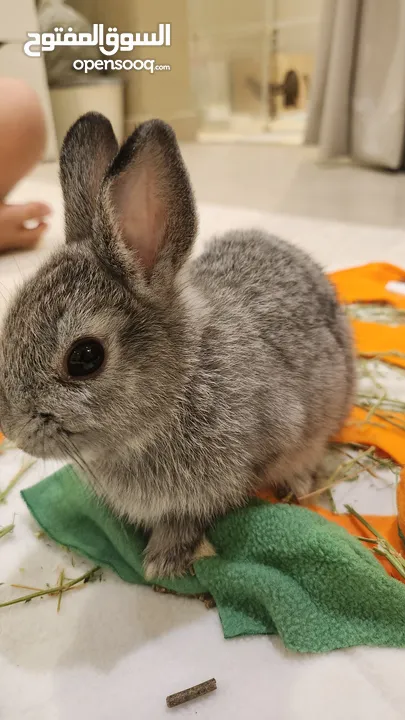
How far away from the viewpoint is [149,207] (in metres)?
0.90

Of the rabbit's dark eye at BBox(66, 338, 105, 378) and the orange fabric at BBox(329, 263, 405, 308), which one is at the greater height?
the rabbit's dark eye at BBox(66, 338, 105, 378)

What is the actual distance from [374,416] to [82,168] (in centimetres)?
88

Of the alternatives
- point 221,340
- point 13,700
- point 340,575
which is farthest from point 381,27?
point 13,700

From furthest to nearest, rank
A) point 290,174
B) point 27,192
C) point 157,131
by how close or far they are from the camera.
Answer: point 290,174, point 27,192, point 157,131

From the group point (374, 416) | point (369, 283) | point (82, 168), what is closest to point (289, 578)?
point (374, 416)

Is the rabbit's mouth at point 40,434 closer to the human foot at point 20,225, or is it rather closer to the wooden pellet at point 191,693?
the wooden pellet at point 191,693

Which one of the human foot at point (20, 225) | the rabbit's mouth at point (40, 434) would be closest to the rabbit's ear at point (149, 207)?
the rabbit's mouth at point (40, 434)

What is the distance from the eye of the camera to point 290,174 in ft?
12.7

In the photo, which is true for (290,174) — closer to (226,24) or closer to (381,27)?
(381,27)

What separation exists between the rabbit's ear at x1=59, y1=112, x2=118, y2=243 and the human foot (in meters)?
1.49

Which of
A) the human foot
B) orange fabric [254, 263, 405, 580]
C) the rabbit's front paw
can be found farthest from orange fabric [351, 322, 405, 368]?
the human foot

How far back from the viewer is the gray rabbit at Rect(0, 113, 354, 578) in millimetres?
838

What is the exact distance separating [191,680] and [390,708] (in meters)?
0.28

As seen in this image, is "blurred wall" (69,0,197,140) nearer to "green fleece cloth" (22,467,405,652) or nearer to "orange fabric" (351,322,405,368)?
"orange fabric" (351,322,405,368)
